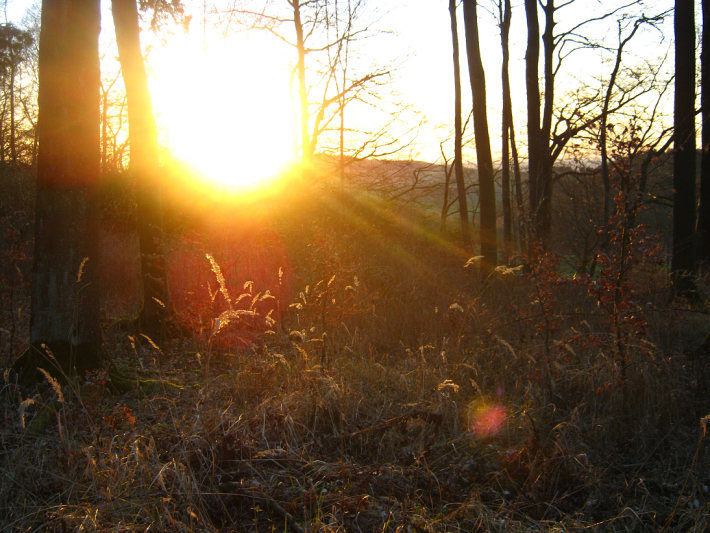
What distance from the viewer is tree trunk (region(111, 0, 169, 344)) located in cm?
551

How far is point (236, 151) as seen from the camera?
606 inches

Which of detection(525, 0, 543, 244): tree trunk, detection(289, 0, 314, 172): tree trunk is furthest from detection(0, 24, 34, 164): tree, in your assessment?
detection(525, 0, 543, 244): tree trunk

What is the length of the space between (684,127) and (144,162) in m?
8.87

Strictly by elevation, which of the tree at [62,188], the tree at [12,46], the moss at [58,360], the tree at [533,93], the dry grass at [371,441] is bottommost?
→ the dry grass at [371,441]

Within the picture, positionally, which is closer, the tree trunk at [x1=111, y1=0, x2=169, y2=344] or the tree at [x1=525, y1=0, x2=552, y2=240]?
the tree trunk at [x1=111, y1=0, x2=169, y2=344]

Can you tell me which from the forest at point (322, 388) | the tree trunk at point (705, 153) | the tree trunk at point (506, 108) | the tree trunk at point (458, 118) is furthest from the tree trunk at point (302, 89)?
the tree trunk at point (705, 153)

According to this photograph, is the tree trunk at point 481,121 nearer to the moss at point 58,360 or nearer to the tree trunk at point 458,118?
the tree trunk at point 458,118

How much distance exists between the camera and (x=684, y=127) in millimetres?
8266

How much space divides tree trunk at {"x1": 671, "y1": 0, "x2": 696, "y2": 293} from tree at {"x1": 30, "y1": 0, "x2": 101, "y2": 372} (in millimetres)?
8941

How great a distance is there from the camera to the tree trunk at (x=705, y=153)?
27.5 feet

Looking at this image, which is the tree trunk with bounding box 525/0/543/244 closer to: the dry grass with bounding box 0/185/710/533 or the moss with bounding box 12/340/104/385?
the dry grass with bounding box 0/185/710/533

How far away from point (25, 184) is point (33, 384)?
12680 mm

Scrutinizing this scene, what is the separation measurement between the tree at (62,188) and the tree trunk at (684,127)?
352 inches

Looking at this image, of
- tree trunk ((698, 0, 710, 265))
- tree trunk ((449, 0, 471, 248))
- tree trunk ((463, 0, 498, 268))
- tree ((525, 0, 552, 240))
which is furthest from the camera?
tree trunk ((449, 0, 471, 248))
